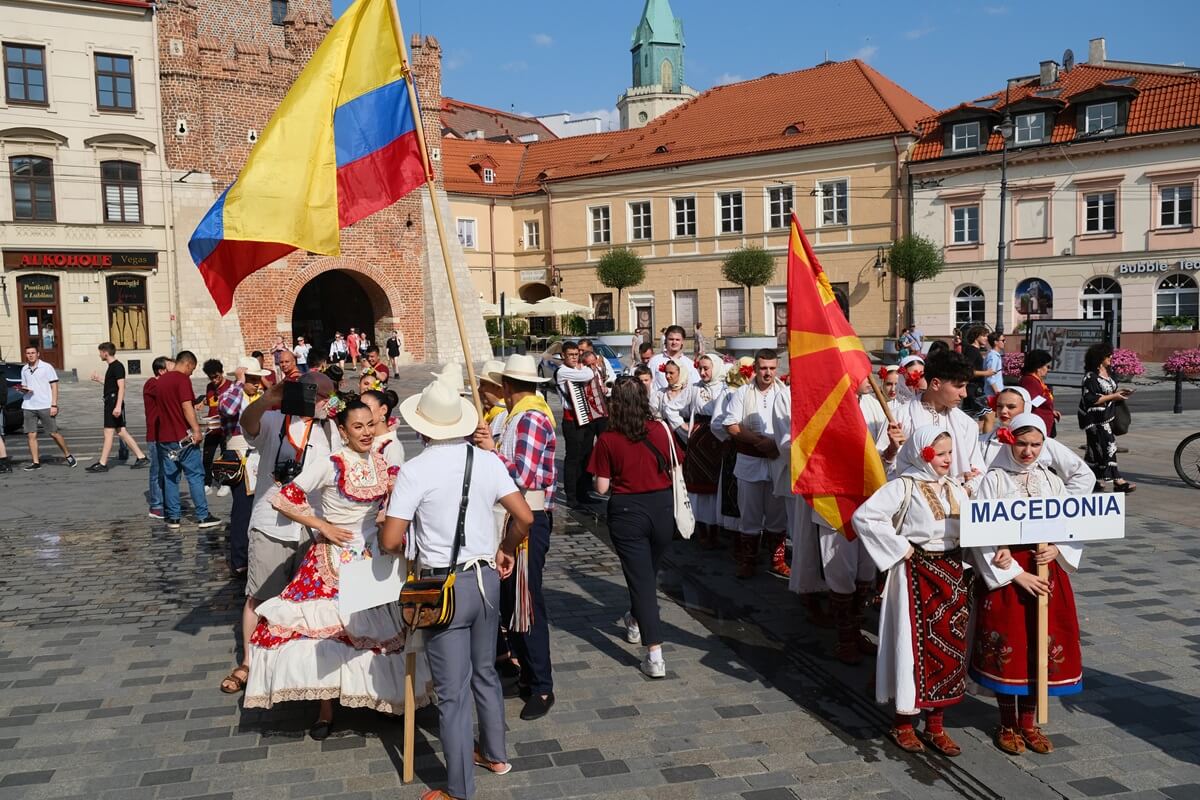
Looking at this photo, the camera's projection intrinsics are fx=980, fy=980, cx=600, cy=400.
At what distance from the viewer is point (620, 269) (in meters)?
44.2

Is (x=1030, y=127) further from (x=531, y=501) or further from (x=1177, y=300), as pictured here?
(x=531, y=501)

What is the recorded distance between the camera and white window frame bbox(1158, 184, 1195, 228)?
3394cm

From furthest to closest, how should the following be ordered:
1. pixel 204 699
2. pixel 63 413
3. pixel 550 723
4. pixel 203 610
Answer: pixel 63 413 < pixel 203 610 < pixel 204 699 < pixel 550 723

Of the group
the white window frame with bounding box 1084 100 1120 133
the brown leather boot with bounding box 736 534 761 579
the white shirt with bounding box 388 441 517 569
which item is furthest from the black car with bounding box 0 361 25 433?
the white window frame with bounding box 1084 100 1120 133

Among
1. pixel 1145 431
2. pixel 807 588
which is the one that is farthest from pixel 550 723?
pixel 1145 431

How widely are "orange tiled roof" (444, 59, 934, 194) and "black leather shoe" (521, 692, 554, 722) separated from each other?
123 ft

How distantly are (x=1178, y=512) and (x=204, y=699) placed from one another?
32.2 ft

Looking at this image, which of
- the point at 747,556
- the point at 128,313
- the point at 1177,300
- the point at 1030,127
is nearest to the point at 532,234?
the point at 128,313

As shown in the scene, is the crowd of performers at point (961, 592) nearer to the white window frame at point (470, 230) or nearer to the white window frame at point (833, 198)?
the white window frame at point (833, 198)

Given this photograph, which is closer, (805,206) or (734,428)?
(734,428)

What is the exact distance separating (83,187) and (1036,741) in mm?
33835

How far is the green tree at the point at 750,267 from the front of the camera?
4056 centimetres

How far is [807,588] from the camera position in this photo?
22.6 ft

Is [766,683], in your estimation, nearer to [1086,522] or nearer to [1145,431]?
[1086,522]
